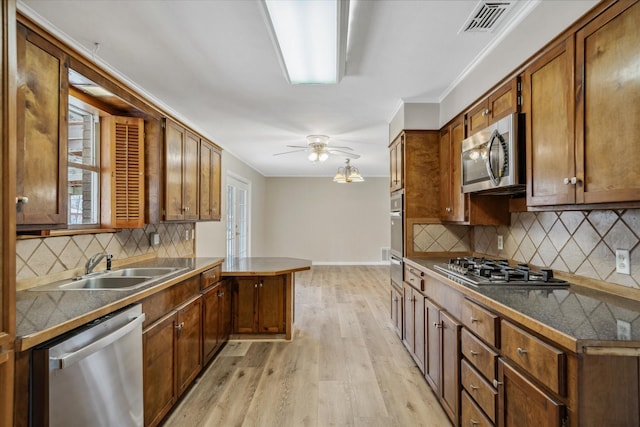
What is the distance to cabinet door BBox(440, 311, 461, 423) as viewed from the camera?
6.32ft

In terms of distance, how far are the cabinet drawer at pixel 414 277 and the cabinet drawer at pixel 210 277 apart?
73.3 inches

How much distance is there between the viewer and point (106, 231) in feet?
8.29

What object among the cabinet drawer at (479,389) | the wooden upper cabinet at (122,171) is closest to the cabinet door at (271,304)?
the wooden upper cabinet at (122,171)

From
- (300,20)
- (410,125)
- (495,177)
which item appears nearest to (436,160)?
(410,125)

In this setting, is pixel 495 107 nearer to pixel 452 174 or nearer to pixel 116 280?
pixel 452 174

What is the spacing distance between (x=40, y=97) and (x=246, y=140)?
3161mm

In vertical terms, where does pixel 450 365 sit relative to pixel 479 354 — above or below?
below

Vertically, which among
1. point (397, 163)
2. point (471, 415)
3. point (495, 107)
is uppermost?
point (495, 107)

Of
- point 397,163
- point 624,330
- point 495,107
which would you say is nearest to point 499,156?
point 495,107

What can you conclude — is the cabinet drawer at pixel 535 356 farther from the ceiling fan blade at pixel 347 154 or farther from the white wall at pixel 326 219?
the white wall at pixel 326 219

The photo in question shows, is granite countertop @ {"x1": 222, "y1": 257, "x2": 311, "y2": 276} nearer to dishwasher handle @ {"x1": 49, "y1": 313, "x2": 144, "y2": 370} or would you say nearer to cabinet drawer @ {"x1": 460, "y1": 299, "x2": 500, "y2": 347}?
dishwasher handle @ {"x1": 49, "y1": 313, "x2": 144, "y2": 370}

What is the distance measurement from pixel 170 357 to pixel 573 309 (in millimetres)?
2297

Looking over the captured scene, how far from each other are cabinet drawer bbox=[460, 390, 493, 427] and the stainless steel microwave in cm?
125

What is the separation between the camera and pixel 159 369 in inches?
78.9
